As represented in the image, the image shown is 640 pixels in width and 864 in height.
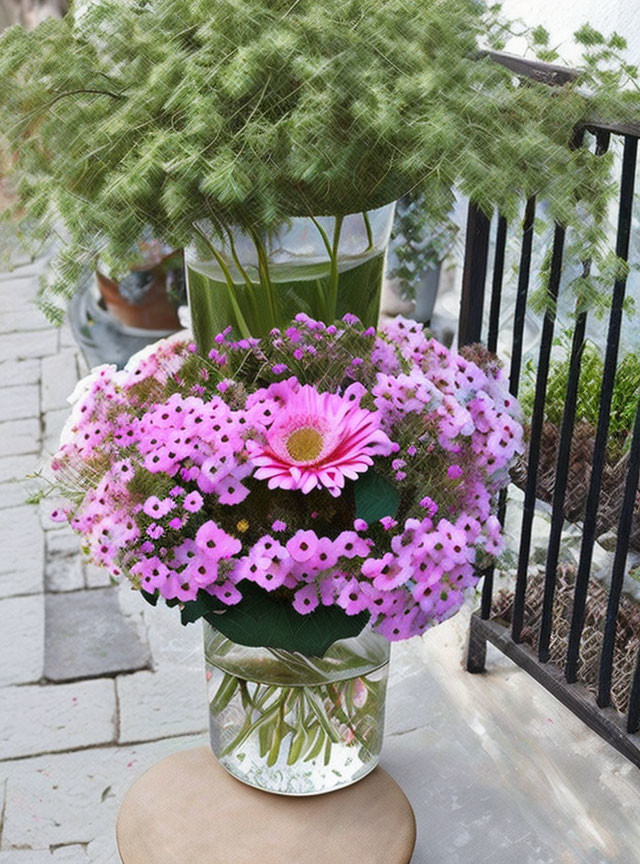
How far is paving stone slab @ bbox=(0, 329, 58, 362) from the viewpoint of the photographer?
445cm

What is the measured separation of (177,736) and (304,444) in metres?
1.26

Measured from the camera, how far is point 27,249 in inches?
61.5

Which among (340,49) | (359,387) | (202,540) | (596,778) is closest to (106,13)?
(340,49)

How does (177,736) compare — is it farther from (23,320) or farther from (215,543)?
(23,320)

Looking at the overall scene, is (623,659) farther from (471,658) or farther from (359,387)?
(359,387)

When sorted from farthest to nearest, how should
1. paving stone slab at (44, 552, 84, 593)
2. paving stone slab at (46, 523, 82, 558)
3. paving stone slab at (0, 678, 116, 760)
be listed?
1. paving stone slab at (46, 523, 82, 558)
2. paving stone slab at (44, 552, 84, 593)
3. paving stone slab at (0, 678, 116, 760)

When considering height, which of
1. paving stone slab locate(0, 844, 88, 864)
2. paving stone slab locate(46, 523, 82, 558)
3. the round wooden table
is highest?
the round wooden table

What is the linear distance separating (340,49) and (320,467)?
57 centimetres

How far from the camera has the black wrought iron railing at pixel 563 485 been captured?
1829 millimetres

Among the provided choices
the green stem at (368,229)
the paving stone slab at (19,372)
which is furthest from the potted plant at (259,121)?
the paving stone slab at (19,372)

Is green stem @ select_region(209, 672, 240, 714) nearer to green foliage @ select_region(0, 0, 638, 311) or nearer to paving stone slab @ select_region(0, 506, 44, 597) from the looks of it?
green foliage @ select_region(0, 0, 638, 311)

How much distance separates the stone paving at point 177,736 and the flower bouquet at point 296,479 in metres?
0.72

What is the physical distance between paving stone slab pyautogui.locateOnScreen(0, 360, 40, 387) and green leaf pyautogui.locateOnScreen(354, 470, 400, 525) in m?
2.91

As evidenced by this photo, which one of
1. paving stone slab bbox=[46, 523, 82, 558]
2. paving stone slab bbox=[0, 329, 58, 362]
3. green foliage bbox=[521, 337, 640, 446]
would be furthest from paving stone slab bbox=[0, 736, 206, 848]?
paving stone slab bbox=[0, 329, 58, 362]
